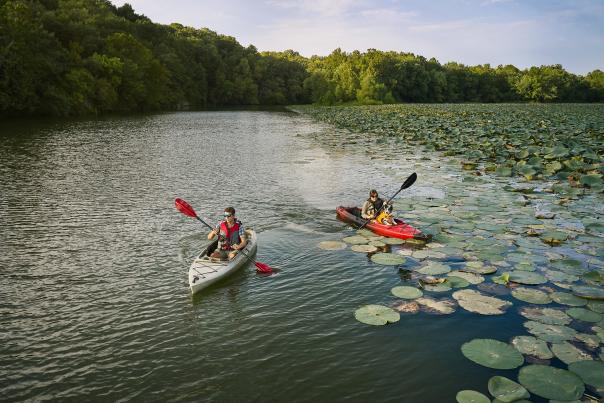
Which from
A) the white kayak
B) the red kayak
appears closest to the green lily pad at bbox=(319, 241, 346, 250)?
the red kayak

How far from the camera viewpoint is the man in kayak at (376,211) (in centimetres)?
1243

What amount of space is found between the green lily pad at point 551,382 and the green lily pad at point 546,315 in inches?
62.9

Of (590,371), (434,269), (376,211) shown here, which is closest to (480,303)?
(434,269)

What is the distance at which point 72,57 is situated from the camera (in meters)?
53.4

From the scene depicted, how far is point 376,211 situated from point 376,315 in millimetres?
5208

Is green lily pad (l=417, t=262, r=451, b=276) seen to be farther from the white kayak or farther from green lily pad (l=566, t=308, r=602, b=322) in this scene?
the white kayak

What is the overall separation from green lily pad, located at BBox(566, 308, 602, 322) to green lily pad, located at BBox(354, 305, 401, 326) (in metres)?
2.97

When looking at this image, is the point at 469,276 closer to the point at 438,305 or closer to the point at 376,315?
the point at 438,305

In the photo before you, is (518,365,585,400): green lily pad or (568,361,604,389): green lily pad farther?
(568,361,604,389): green lily pad

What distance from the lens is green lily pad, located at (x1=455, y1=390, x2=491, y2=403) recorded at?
562 cm

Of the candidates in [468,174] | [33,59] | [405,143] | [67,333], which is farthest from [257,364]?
[33,59]

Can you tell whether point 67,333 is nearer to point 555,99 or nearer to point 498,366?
point 498,366

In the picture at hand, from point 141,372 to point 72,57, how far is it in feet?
187

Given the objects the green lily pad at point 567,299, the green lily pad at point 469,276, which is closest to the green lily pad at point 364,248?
the green lily pad at point 469,276
